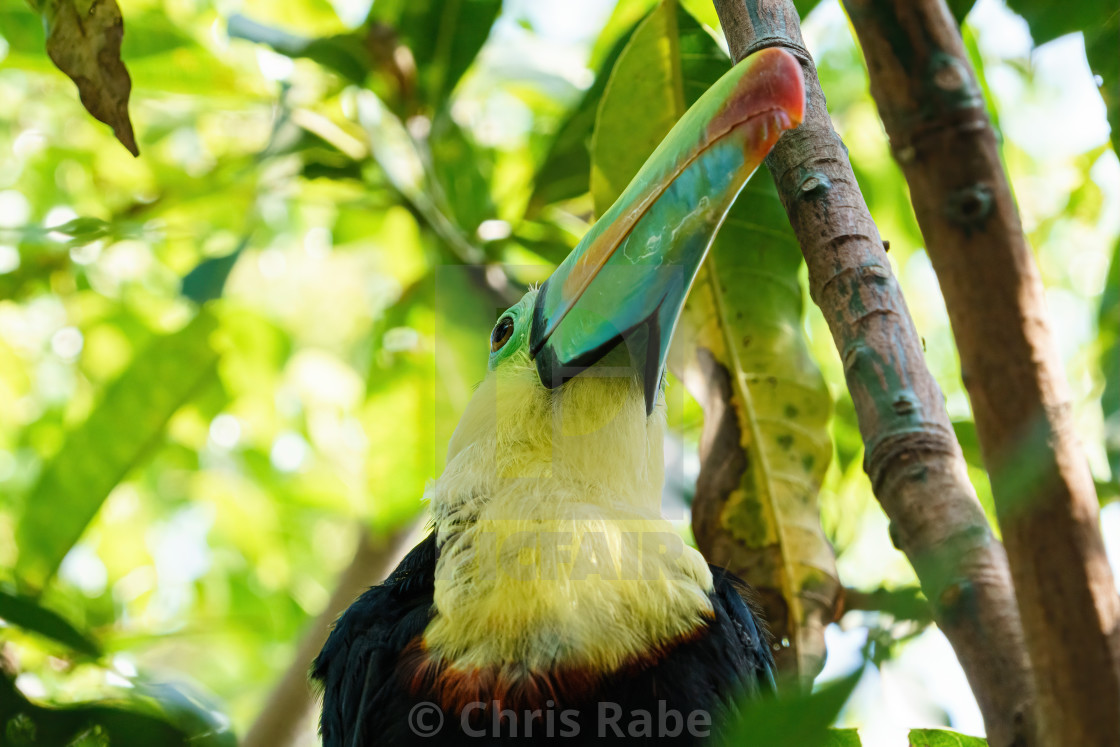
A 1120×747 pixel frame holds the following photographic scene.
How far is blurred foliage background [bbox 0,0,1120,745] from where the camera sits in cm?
310

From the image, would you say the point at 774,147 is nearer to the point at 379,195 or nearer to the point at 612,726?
the point at 612,726

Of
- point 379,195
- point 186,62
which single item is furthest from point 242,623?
point 186,62

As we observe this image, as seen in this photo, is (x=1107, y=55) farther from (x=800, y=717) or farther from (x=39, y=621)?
(x=39, y=621)

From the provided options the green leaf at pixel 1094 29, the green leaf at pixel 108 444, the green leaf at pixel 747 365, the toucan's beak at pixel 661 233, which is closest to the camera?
the toucan's beak at pixel 661 233

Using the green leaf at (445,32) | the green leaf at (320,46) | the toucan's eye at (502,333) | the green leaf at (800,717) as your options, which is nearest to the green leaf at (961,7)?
the toucan's eye at (502,333)

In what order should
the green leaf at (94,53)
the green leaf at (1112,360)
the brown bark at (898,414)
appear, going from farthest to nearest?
the green leaf at (1112,360) → the green leaf at (94,53) → the brown bark at (898,414)

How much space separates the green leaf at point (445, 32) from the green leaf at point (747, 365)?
114cm

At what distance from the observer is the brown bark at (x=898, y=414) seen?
1260mm

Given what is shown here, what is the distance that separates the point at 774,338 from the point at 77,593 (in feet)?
10.2

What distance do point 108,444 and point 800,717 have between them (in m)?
2.73

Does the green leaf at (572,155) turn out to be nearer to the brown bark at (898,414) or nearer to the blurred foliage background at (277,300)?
the blurred foliage background at (277,300)

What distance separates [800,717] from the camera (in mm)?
1005

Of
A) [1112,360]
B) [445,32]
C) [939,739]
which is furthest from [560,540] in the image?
[445,32]

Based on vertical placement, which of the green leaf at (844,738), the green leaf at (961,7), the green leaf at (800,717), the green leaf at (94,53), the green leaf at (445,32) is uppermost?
the green leaf at (961,7)
